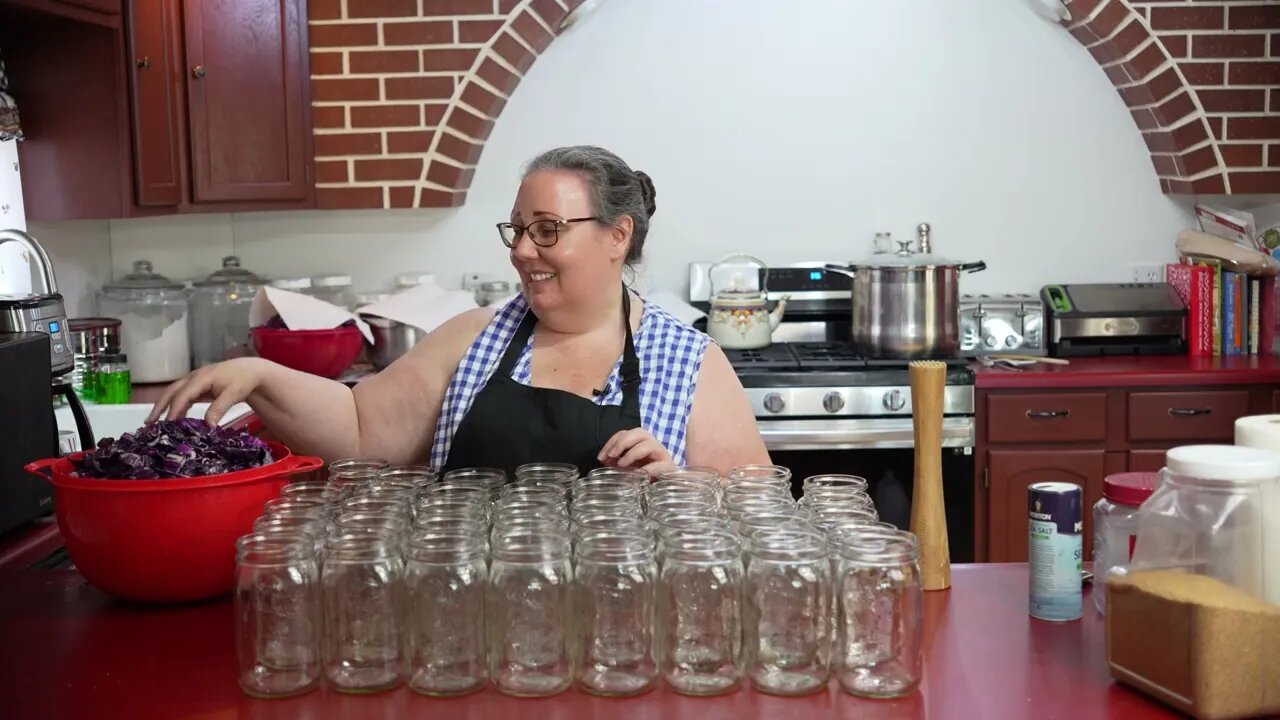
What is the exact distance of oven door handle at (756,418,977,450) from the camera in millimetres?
4203

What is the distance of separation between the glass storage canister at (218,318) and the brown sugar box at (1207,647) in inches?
141

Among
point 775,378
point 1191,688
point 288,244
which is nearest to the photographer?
point 1191,688

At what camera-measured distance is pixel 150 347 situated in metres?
4.39

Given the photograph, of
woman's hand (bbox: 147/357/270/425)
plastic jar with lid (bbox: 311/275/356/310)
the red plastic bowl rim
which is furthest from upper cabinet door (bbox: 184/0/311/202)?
the red plastic bowl rim

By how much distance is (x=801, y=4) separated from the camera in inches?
190

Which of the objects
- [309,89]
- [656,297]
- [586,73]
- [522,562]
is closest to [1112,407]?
[656,297]

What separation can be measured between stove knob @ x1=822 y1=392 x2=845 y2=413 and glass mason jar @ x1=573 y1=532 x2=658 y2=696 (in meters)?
2.65

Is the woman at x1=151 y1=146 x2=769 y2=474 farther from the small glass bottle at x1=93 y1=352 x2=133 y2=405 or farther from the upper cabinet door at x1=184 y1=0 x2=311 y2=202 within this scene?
the upper cabinet door at x1=184 y1=0 x2=311 y2=202

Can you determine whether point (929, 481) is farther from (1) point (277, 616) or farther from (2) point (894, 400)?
(2) point (894, 400)

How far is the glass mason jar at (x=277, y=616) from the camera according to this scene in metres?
1.64

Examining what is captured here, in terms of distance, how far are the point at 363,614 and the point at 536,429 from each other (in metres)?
1.06

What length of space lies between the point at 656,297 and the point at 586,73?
0.83 m

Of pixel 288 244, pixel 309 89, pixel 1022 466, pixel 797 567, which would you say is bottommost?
pixel 1022 466

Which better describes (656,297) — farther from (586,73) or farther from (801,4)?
(801,4)
